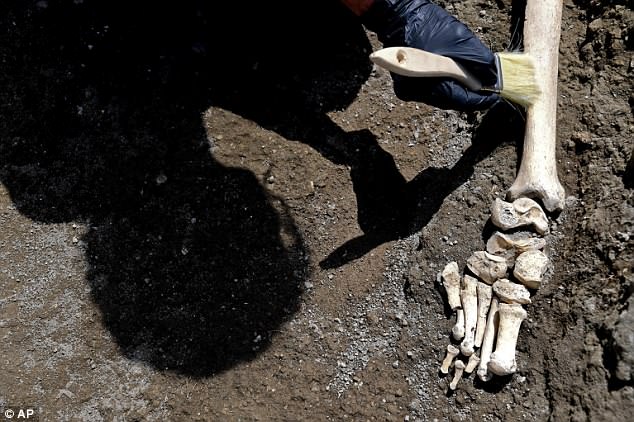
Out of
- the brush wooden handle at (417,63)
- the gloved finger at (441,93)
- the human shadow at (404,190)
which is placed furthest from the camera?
the human shadow at (404,190)

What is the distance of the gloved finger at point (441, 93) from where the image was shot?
96.0 inches

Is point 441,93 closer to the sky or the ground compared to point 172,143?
closer to the sky

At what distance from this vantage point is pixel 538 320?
2541 mm

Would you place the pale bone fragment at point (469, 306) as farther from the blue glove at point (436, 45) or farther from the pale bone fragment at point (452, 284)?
the blue glove at point (436, 45)

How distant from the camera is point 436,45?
248cm

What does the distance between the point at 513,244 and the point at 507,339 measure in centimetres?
41

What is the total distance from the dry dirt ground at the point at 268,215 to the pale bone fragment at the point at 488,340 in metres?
0.07

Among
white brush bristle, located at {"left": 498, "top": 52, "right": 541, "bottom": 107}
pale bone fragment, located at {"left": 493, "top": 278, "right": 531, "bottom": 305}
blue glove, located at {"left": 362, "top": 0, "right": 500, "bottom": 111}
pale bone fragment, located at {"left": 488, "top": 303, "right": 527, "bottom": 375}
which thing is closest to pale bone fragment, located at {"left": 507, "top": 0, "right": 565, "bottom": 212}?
white brush bristle, located at {"left": 498, "top": 52, "right": 541, "bottom": 107}

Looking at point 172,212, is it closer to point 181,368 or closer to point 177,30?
point 181,368

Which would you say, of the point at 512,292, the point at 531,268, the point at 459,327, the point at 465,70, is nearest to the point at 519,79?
the point at 465,70

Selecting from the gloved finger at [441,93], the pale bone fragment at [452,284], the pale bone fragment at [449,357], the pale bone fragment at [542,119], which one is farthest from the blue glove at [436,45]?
the pale bone fragment at [449,357]

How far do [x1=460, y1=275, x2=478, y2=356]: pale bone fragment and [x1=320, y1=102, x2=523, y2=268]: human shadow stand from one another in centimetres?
38

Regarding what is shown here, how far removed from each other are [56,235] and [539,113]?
2439 mm

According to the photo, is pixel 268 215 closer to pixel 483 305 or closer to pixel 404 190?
pixel 404 190
